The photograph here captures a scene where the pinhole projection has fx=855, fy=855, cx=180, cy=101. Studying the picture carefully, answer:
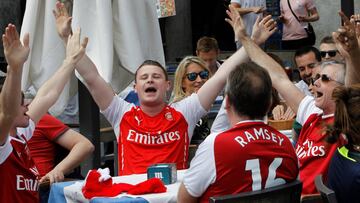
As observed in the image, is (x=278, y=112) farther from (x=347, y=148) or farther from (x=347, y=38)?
(x=347, y=148)

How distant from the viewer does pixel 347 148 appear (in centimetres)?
442

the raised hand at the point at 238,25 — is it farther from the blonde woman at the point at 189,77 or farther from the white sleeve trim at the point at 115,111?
the blonde woman at the point at 189,77

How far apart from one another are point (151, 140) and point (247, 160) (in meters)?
1.91

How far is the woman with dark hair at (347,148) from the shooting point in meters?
4.27

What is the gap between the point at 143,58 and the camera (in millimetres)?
6957

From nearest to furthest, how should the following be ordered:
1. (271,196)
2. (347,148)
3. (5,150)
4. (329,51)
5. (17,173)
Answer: (271,196), (347,148), (5,150), (17,173), (329,51)

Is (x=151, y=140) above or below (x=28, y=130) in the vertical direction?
below

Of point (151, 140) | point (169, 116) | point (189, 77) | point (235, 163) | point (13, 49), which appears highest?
point (13, 49)

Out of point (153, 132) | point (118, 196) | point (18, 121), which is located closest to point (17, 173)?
point (18, 121)

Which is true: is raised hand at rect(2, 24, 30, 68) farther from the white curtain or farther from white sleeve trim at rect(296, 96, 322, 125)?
the white curtain

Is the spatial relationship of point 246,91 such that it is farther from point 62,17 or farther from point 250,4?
point 250,4

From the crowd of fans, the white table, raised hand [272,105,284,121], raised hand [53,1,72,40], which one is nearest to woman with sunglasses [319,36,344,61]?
the crowd of fans

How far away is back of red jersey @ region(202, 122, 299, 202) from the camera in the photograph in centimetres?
430

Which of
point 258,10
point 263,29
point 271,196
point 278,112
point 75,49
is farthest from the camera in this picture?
point 258,10
